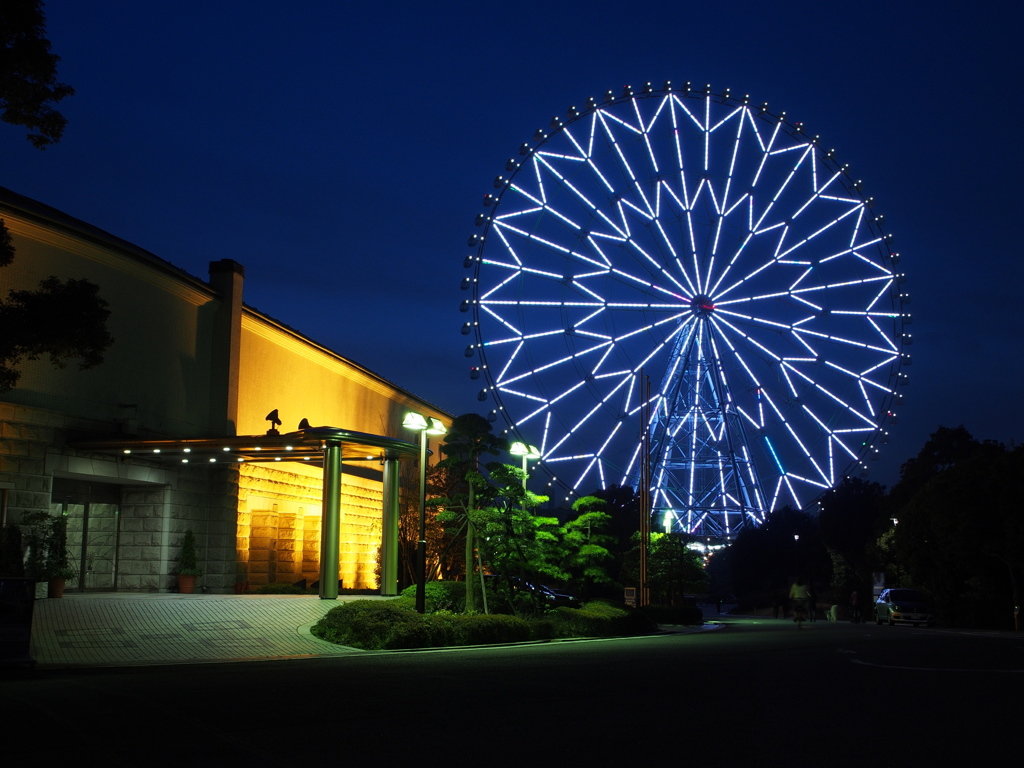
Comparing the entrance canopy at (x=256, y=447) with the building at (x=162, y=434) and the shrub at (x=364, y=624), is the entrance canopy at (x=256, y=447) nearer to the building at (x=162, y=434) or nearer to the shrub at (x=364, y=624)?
the building at (x=162, y=434)

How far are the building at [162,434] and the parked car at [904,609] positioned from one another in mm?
18253

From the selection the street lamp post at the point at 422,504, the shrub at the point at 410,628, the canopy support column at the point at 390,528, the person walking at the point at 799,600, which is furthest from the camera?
the person walking at the point at 799,600

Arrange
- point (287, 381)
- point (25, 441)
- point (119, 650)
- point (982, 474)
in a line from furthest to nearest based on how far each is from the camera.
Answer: point (982, 474)
point (287, 381)
point (25, 441)
point (119, 650)

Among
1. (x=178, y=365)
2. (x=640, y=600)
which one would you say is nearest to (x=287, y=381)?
(x=178, y=365)

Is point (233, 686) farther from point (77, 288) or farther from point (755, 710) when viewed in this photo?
point (77, 288)

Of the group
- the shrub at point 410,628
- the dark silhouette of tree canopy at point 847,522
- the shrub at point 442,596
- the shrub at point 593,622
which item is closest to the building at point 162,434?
the shrub at point 442,596

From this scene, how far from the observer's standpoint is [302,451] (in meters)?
26.8

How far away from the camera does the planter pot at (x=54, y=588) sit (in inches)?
869

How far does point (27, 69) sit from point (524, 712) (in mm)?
11956

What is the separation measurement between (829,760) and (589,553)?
20874 mm

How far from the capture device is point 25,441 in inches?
904

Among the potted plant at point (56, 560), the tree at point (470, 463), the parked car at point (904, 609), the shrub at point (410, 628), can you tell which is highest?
the tree at point (470, 463)

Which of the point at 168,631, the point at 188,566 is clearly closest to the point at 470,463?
the point at 188,566

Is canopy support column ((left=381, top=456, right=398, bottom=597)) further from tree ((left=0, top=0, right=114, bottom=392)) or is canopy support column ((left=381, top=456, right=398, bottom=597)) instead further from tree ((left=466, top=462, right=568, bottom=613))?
tree ((left=0, top=0, right=114, bottom=392))
